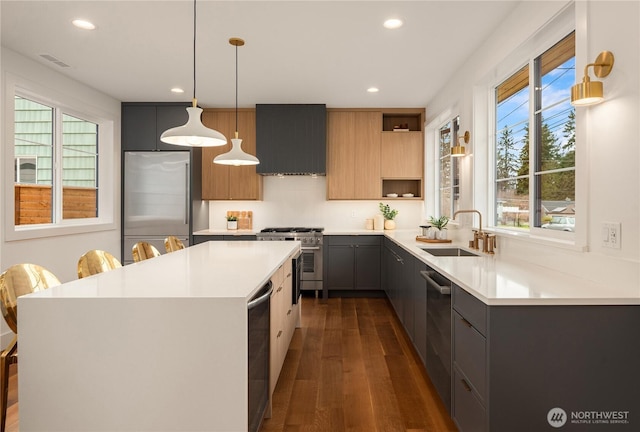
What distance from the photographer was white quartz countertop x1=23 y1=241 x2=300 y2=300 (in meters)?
1.68

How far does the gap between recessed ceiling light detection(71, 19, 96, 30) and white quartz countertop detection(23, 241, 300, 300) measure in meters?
1.96

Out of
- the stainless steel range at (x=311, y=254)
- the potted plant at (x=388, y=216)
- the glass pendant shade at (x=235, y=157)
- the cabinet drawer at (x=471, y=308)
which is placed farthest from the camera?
the potted plant at (x=388, y=216)

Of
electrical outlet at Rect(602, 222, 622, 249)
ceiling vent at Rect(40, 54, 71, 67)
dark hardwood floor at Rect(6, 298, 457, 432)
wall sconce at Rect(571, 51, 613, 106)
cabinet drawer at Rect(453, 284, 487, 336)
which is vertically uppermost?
ceiling vent at Rect(40, 54, 71, 67)

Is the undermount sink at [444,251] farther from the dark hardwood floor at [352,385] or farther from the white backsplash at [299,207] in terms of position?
the white backsplash at [299,207]

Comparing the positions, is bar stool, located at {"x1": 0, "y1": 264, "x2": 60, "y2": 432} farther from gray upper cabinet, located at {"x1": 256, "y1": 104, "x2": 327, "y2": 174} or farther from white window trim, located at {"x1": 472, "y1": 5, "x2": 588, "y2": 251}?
gray upper cabinet, located at {"x1": 256, "y1": 104, "x2": 327, "y2": 174}

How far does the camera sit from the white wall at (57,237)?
142 inches

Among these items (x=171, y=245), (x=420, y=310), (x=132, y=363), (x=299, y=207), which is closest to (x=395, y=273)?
(x=420, y=310)

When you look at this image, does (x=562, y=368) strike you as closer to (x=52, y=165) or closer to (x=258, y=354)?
(x=258, y=354)

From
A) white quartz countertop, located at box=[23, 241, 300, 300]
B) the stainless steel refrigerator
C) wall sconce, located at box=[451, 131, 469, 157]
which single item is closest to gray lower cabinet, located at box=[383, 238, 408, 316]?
wall sconce, located at box=[451, 131, 469, 157]

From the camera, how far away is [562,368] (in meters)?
1.62

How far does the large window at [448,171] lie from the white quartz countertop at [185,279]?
8.28ft

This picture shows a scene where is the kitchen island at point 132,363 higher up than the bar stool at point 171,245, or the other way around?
the bar stool at point 171,245

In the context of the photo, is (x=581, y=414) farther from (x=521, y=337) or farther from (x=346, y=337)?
(x=346, y=337)

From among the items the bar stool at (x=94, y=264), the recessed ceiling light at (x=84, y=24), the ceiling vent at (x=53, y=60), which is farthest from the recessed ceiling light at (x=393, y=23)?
the ceiling vent at (x=53, y=60)
